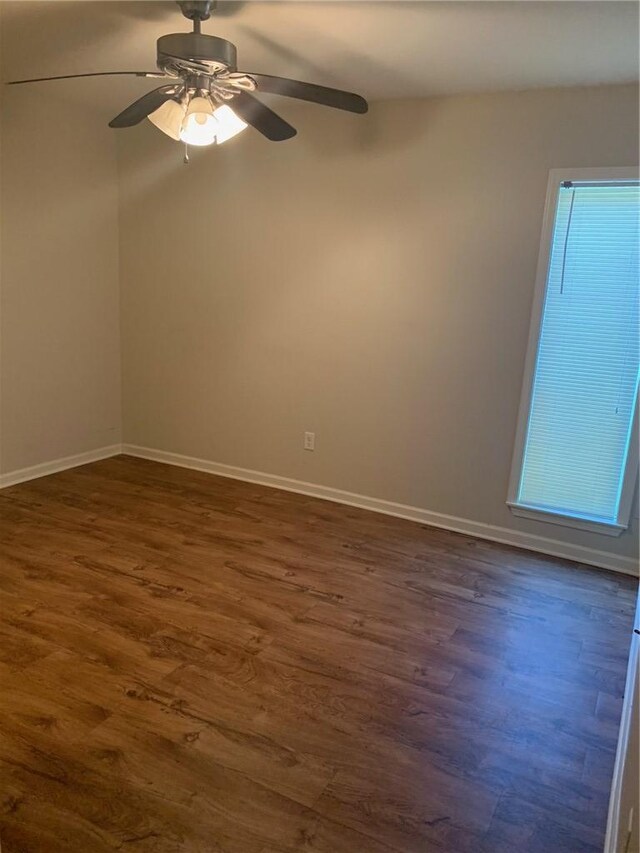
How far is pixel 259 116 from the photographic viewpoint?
7.84ft

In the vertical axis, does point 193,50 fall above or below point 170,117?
above

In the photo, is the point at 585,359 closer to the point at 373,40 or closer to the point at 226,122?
the point at 373,40

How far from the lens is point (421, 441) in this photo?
11.7ft

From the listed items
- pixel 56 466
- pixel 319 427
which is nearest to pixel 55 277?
pixel 56 466

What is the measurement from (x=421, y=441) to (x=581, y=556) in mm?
1080

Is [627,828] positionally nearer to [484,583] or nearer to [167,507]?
[484,583]

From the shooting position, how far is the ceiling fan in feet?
6.84

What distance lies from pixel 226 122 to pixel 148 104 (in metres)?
0.32

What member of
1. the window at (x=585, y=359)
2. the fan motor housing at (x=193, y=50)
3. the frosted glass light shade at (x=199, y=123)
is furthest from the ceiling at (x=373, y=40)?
the window at (x=585, y=359)

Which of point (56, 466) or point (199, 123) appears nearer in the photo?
point (199, 123)

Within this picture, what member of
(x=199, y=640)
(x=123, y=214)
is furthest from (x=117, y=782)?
(x=123, y=214)

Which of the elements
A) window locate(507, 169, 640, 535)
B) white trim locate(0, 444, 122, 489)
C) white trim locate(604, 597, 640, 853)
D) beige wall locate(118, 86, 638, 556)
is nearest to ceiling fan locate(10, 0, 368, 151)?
beige wall locate(118, 86, 638, 556)

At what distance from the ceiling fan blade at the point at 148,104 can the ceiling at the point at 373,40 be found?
0.29m

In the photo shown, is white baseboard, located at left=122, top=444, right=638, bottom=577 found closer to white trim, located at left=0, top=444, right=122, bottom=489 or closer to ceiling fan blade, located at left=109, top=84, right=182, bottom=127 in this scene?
white trim, located at left=0, top=444, right=122, bottom=489
